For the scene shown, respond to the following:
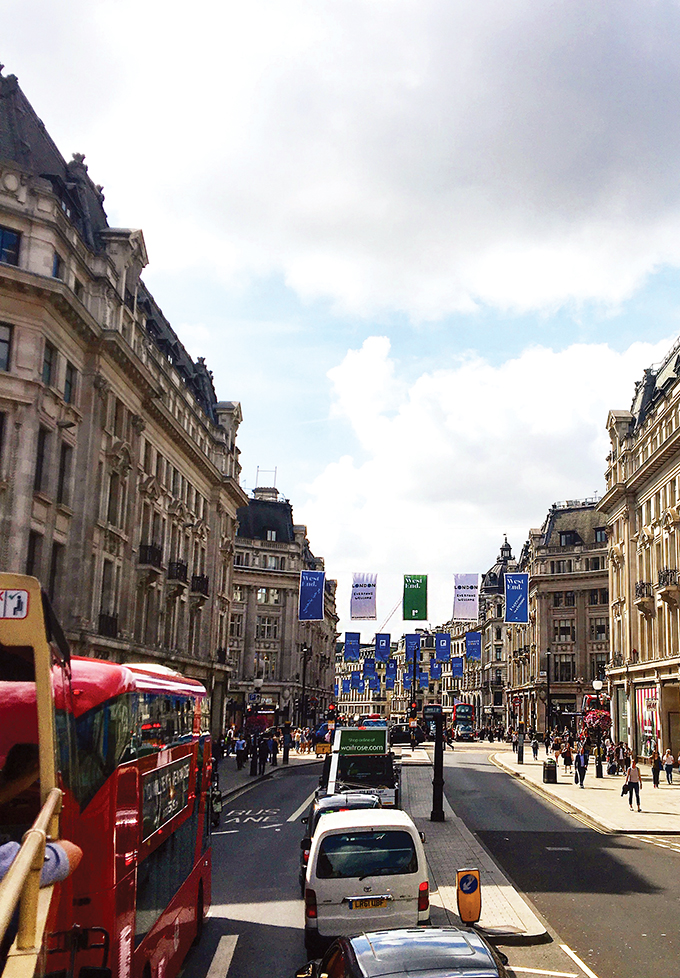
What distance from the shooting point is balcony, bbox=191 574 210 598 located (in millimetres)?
55438

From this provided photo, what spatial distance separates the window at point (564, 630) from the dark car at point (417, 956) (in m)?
97.4

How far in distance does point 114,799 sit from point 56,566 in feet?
95.9

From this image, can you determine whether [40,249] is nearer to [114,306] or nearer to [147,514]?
[114,306]

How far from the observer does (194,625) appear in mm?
58031

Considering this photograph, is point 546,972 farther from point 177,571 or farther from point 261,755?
point 177,571

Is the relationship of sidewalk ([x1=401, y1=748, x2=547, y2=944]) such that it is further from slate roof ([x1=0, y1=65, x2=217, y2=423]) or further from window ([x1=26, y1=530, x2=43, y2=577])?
slate roof ([x1=0, y1=65, x2=217, y2=423])

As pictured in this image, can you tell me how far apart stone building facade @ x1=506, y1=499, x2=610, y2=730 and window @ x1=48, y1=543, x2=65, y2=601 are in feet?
232

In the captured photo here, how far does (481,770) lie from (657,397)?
26.0m

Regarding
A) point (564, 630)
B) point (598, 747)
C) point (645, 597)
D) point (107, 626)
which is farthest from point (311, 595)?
point (564, 630)

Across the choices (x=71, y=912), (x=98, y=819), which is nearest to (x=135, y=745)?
(x=98, y=819)

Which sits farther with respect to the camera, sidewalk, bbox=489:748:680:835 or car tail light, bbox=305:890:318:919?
sidewalk, bbox=489:748:680:835

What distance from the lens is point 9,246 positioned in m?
32.9

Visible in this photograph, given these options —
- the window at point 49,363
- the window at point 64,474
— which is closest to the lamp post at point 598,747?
the window at point 64,474

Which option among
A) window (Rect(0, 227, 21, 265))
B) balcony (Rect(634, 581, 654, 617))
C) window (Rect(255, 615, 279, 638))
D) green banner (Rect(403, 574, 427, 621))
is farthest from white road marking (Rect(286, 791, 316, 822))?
window (Rect(255, 615, 279, 638))
